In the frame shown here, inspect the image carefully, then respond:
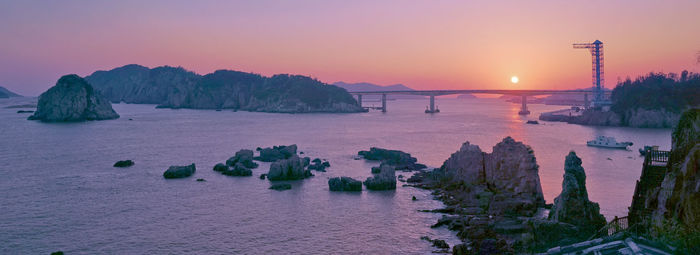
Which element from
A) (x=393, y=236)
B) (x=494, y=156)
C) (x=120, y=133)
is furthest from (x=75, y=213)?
(x=120, y=133)

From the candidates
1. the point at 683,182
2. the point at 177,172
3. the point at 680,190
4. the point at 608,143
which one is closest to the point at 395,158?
the point at 177,172

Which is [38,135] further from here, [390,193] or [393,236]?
[393,236]

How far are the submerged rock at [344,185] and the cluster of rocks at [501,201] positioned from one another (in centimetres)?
543

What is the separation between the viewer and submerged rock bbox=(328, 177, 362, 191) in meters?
41.1

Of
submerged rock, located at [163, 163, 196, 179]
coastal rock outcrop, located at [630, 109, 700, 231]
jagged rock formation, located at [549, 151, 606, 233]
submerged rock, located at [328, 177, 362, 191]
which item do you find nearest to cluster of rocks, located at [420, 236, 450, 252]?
jagged rock formation, located at [549, 151, 606, 233]

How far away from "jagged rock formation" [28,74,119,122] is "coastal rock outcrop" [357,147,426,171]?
342 ft

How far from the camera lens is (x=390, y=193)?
40.2 metres

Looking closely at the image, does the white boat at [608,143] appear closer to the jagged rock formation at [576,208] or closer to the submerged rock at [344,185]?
the submerged rock at [344,185]

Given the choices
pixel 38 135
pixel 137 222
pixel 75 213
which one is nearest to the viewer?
pixel 137 222

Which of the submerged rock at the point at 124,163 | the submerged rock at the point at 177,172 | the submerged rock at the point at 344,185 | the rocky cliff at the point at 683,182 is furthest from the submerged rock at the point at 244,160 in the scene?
the rocky cliff at the point at 683,182

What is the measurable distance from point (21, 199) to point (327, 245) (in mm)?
27813

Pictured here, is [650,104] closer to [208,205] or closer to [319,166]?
[319,166]

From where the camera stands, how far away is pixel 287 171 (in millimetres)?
47062

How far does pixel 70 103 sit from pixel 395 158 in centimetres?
11294
